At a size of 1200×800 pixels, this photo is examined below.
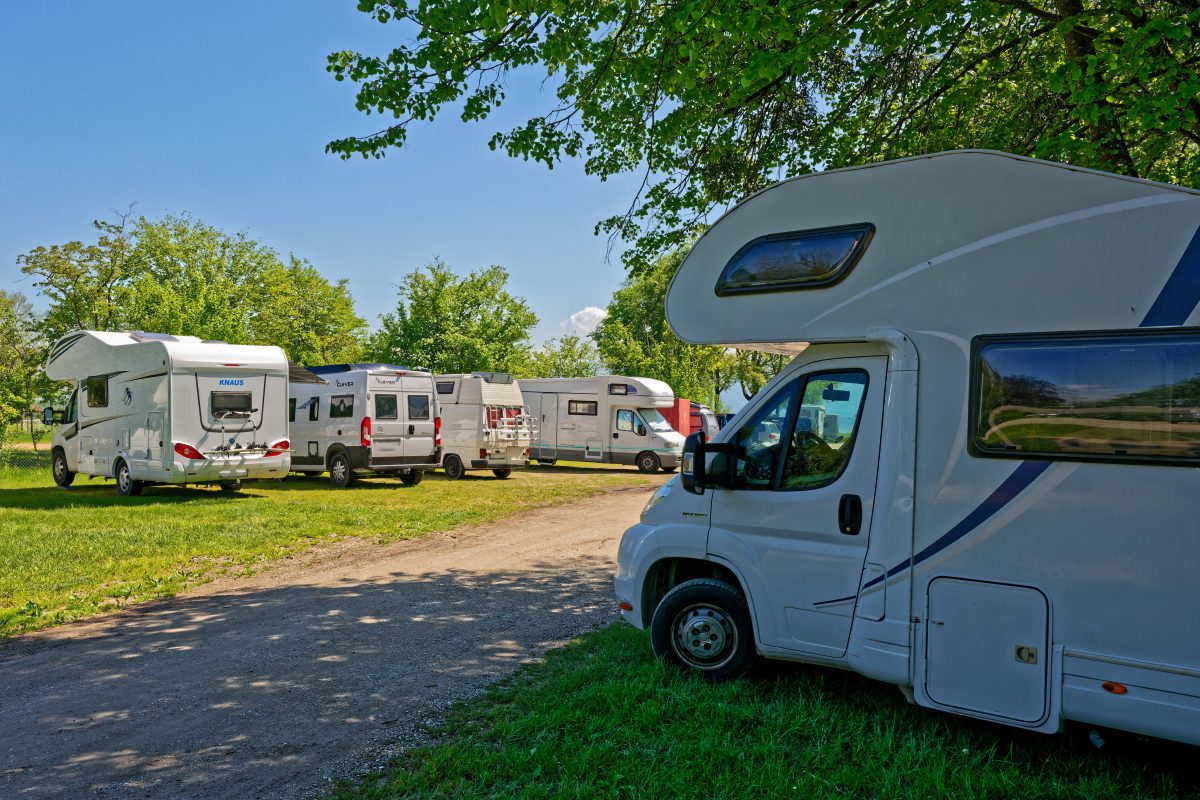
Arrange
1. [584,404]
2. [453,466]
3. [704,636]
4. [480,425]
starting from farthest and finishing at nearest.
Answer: [584,404] → [453,466] → [480,425] → [704,636]

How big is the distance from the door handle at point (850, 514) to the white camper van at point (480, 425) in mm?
16723

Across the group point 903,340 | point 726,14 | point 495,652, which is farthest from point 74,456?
point 903,340

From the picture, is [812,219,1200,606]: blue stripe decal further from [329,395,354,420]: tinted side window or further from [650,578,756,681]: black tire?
[329,395,354,420]: tinted side window

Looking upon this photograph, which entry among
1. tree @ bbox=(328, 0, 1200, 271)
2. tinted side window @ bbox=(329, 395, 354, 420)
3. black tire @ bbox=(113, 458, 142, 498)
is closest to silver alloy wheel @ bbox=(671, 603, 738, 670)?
tree @ bbox=(328, 0, 1200, 271)

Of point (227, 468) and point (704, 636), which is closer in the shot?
point (704, 636)

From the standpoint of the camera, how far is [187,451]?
559 inches

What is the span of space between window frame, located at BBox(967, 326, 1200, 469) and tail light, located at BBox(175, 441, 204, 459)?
13.8m

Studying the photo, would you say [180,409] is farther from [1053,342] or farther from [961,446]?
[1053,342]

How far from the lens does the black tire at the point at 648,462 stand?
24031 millimetres

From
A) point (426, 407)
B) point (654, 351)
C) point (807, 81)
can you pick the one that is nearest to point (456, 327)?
point (654, 351)

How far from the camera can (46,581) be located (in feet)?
27.8

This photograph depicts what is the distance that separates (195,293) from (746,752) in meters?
29.5

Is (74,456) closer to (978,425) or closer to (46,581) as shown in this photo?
(46,581)

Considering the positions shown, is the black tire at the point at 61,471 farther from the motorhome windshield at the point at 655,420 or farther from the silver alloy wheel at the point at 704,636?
the silver alloy wheel at the point at 704,636
